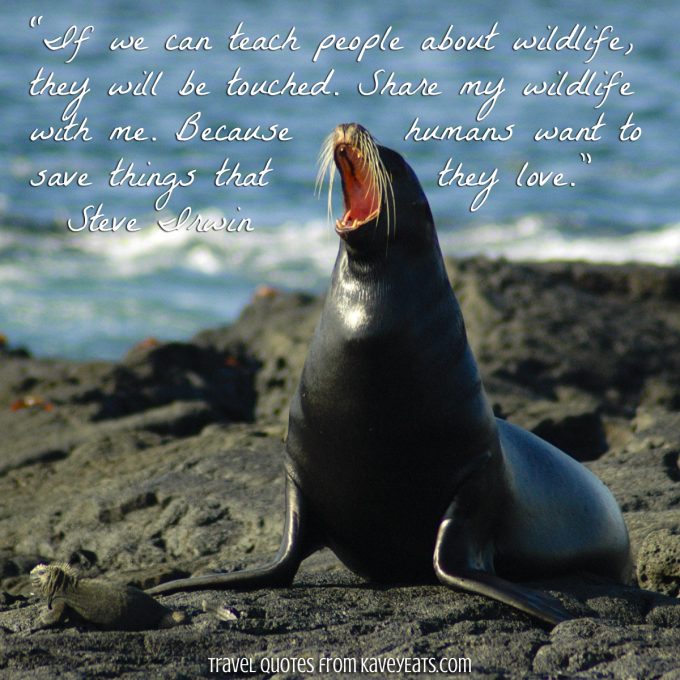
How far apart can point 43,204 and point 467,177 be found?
7527mm

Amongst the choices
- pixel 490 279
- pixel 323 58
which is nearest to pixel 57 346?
pixel 490 279

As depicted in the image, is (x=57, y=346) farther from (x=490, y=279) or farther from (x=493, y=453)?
(x=493, y=453)

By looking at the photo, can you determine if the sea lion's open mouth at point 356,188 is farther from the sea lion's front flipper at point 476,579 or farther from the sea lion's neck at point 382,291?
the sea lion's front flipper at point 476,579

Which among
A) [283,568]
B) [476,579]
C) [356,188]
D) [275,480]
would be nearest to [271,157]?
[275,480]

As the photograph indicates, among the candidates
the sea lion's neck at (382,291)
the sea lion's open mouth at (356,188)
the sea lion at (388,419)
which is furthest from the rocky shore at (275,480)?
the sea lion's open mouth at (356,188)

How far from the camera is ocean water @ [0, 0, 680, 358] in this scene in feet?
58.3

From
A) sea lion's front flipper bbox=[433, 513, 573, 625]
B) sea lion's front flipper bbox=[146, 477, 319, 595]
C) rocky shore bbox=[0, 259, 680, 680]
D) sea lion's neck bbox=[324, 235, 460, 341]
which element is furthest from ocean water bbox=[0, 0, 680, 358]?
sea lion's front flipper bbox=[433, 513, 573, 625]

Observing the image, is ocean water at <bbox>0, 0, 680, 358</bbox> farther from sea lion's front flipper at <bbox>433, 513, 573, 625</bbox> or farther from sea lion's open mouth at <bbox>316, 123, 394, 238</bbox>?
sea lion's front flipper at <bbox>433, 513, 573, 625</bbox>

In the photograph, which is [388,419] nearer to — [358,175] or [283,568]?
[283,568]

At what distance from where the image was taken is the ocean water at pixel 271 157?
1778 cm

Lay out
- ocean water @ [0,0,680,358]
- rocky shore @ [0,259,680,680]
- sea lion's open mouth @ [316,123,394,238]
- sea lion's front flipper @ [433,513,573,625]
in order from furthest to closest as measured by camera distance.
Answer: ocean water @ [0,0,680,358] < sea lion's open mouth @ [316,123,394,238] < sea lion's front flipper @ [433,513,573,625] < rocky shore @ [0,259,680,680]

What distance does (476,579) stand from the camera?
4.73 meters

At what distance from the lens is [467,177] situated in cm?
2450

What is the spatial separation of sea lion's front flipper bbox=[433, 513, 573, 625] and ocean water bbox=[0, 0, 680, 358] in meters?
4.62
